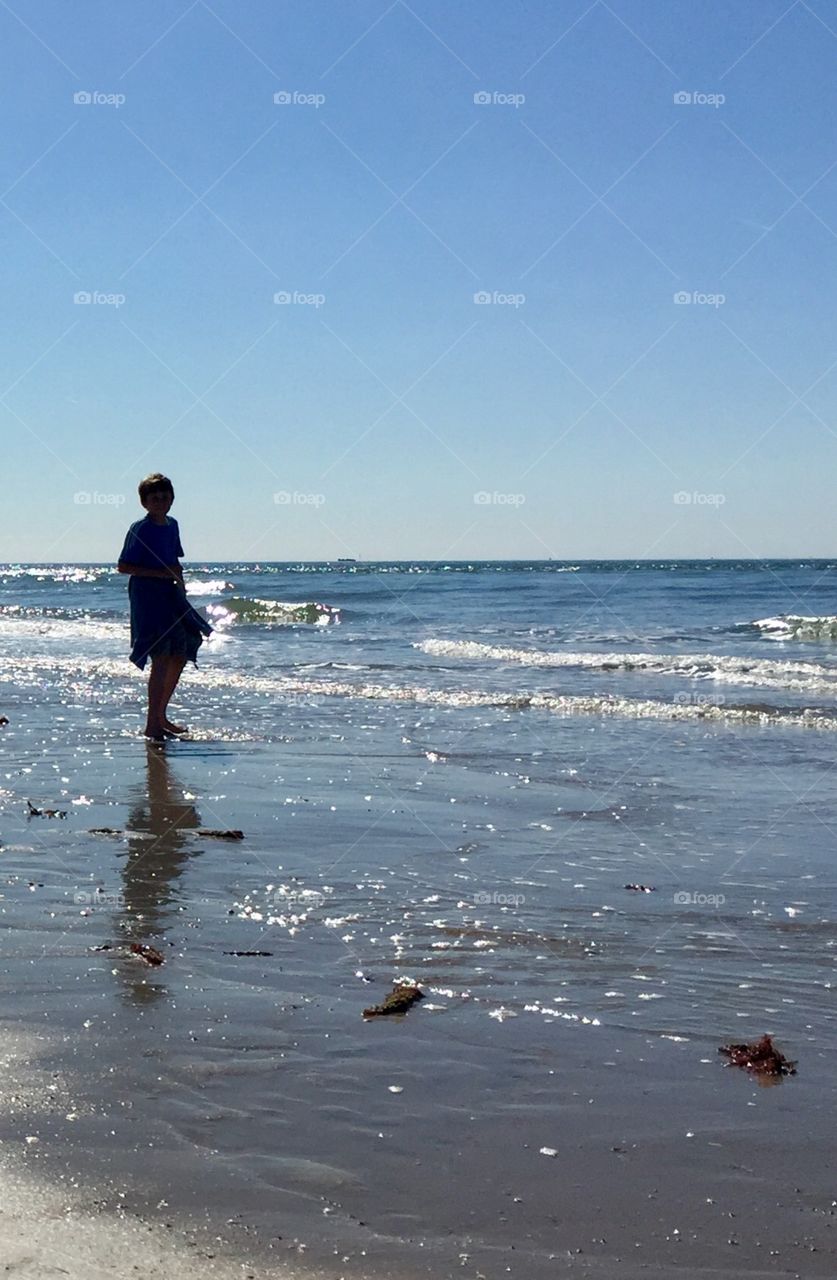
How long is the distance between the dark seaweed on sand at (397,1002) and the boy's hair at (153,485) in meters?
5.77

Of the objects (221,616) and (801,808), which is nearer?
(801,808)

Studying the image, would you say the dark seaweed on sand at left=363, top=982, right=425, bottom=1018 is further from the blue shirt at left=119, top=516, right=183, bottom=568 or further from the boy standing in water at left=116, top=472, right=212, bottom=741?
the blue shirt at left=119, top=516, right=183, bottom=568

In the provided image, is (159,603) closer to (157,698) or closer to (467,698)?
(157,698)

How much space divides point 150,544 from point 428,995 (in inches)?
232

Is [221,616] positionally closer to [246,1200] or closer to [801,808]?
[801,808]

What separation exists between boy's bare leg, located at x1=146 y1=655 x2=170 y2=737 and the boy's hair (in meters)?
1.15

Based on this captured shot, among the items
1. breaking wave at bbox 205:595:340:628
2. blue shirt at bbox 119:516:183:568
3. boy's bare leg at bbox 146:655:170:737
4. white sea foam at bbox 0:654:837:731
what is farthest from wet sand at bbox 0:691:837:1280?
breaking wave at bbox 205:595:340:628

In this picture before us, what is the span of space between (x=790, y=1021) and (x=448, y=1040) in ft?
3.18

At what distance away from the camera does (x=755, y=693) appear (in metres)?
13.5

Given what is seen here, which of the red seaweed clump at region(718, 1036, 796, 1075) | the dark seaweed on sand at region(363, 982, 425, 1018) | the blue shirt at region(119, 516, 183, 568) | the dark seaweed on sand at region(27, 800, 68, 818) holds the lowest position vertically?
the red seaweed clump at region(718, 1036, 796, 1075)

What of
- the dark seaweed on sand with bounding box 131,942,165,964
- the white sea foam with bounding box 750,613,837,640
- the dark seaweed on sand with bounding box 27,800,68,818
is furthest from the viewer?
the white sea foam with bounding box 750,613,837,640

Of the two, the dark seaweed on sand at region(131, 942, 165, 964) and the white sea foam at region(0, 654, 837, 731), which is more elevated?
the white sea foam at region(0, 654, 837, 731)

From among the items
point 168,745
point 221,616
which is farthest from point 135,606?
point 221,616

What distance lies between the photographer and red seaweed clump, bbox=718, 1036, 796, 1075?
3152 mm
